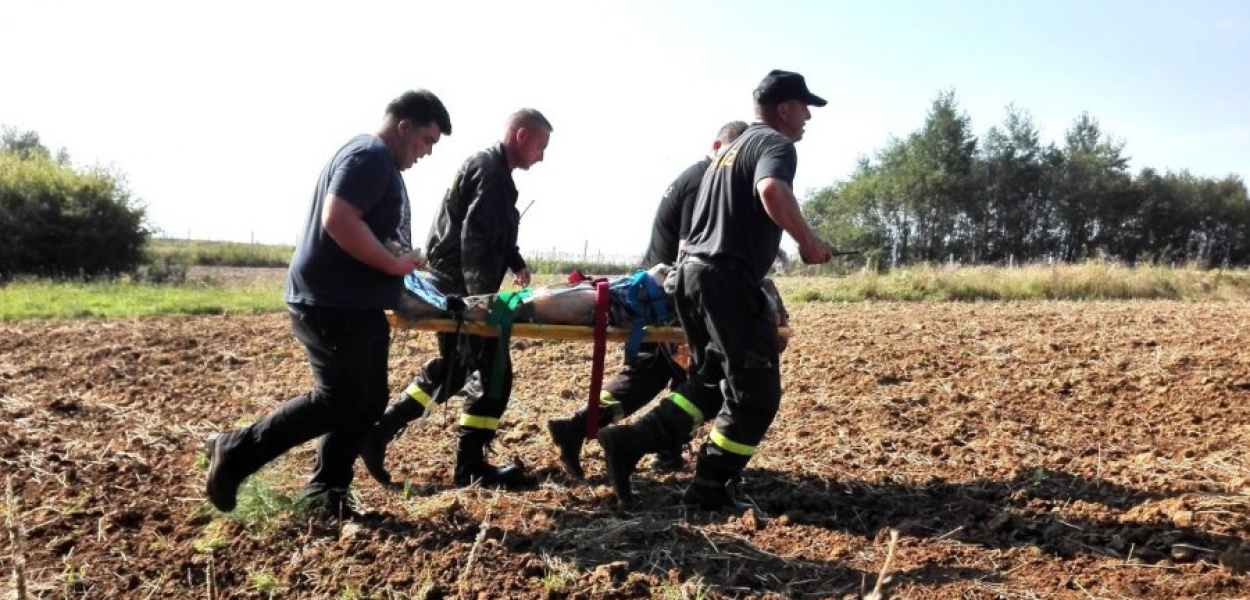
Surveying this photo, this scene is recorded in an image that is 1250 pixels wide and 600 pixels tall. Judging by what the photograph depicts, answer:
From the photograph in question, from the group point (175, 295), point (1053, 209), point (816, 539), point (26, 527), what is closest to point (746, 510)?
point (816, 539)

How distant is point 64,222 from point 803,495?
26.6m

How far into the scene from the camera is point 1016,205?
156ft

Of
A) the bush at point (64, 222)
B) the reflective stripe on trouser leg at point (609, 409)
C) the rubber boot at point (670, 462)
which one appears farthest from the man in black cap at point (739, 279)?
the bush at point (64, 222)

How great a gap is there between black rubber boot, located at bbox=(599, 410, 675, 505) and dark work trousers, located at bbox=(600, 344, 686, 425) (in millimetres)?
657

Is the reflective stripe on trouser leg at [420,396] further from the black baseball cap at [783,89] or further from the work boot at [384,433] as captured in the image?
the black baseball cap at [783,89]

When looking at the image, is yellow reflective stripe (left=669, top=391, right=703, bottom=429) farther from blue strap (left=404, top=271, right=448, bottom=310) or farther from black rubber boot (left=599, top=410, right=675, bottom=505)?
blue strap (left=404, top=271, right=448, bottom=310)

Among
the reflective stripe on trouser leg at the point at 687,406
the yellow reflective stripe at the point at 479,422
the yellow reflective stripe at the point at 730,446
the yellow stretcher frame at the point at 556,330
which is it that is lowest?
the yellow reflective stripe at the point at 479,422

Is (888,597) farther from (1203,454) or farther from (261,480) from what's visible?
(261,480)

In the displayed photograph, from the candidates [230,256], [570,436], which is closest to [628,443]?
[570,436]

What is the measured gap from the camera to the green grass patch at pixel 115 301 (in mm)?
13664

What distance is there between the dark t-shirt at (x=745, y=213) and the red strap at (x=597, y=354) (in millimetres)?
625

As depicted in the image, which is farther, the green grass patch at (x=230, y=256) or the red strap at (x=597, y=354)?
the green grass patch at (x=230, y=256)

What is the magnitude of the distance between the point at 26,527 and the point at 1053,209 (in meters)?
51.4

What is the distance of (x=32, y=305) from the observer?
14.9m
